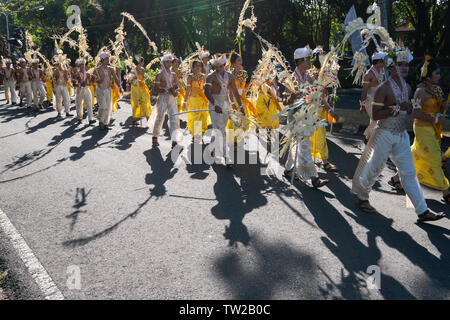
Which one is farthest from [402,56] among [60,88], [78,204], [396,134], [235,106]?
[60,88]

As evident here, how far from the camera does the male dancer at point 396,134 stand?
471 centimetres

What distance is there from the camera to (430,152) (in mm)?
5598

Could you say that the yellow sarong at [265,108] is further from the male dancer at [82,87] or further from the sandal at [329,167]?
the male dancer at [82,87]

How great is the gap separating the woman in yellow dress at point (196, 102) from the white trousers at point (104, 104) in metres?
2.55

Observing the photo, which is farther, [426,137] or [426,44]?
[426,44]

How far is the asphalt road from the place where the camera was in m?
3.42

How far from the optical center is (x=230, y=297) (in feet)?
10.6

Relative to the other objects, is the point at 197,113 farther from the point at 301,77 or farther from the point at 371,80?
the point at 371,80

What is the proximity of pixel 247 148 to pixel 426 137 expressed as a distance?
389 centimetres

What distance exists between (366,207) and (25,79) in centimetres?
1521

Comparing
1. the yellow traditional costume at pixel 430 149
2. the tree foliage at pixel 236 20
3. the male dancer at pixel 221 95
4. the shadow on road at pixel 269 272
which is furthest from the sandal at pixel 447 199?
the tree foliage at pixel 236 20

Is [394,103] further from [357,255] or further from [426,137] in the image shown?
[357,255]

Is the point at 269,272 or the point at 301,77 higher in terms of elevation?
the point at 301,77
